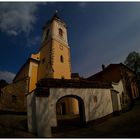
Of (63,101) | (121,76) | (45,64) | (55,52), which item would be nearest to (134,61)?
(121,76)

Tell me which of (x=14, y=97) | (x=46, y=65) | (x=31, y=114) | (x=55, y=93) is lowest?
(x=31, y=114)

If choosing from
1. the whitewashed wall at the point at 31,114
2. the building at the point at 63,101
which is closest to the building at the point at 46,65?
the building at the point at 63,101

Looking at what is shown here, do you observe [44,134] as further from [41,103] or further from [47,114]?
[41,103]

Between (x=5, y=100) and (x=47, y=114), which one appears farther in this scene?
(x=5, y=100)

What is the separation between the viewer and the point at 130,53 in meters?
31.6

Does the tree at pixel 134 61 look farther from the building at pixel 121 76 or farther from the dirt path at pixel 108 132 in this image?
the dirt path at pixel 108 132

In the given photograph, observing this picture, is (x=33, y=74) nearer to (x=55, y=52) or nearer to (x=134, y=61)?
(x=55, y=52)

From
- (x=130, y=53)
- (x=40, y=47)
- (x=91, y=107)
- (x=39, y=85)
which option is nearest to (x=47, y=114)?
(x=39, y=85)

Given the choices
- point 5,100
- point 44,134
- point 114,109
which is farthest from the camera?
point 5,100

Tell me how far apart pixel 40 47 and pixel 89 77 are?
1157 centimetres

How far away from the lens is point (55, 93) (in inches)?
374

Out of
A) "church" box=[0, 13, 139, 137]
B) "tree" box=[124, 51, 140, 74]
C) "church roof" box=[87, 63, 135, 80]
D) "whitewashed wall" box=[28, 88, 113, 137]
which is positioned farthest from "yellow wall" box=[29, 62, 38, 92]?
"tree" box=[124, 51, 140, 74]

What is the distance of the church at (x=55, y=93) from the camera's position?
873 cm

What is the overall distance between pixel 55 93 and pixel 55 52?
10613 mm
